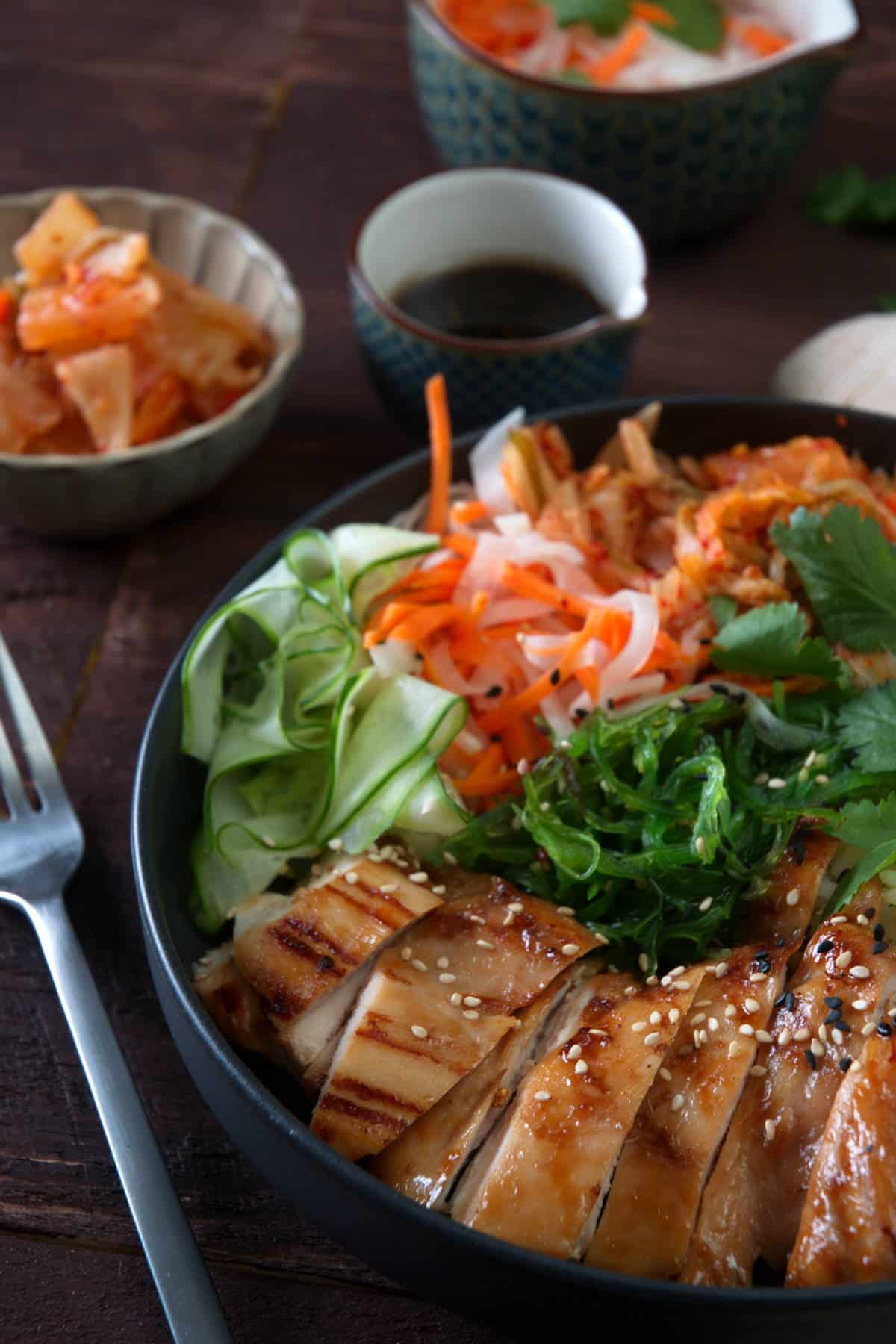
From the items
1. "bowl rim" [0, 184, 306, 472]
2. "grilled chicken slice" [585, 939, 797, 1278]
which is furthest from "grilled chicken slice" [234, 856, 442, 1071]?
"bowl rim" [0, 184, 306, 472]

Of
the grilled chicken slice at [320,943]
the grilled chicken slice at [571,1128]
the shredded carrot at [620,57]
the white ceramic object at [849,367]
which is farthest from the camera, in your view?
the shredded carrot at [620,57]

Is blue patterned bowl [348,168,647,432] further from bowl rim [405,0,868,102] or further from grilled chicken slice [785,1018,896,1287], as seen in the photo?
grilled chicken slice [785,1018,896,1287]

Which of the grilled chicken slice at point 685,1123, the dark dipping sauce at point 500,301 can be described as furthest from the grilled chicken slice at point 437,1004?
the dark dipping sauce at point 500,301

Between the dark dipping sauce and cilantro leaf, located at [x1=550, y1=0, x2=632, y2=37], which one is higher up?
cilantro leaf, located at [x1=550, y1=0, x2=632, y2=37]

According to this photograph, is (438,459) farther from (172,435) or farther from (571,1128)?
(571,1128)

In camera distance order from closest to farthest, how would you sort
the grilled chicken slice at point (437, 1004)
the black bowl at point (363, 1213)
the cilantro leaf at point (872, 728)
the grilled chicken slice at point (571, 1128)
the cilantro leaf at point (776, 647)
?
the black bowl at point (363, 1213)
the grilled chicken slice at point (571, 1128)
the grilled chicken slice at point (437, 1004)
the cilantro leaf at point (872, 728)
the cilantro leaf at point (776, 647)

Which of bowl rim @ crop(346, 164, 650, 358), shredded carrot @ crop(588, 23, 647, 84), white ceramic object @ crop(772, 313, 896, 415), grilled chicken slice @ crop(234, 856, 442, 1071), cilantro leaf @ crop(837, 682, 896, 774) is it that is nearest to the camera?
grilled chicken slice @ crop(234, 856, 442, 1071)

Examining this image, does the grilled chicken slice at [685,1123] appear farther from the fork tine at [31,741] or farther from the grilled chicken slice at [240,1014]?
the fork tine at [31,741]
